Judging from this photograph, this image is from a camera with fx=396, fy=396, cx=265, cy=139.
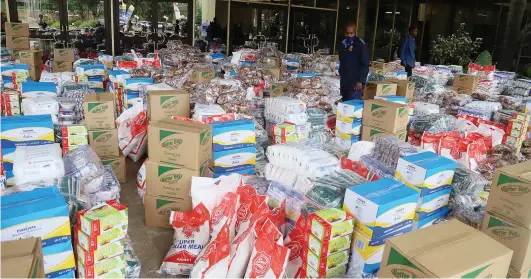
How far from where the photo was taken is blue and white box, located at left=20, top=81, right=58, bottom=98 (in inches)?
147

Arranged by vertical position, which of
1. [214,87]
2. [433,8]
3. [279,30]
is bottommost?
[214,87]

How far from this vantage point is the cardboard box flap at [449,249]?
125 centimetres

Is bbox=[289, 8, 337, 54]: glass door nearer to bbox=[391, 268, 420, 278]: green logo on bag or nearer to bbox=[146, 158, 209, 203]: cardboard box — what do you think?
bbox=[146, 158, 209, 203]: cardboard box

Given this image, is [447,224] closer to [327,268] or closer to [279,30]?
[327,268]

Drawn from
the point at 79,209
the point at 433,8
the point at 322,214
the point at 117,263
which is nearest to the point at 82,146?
the point at 79,209

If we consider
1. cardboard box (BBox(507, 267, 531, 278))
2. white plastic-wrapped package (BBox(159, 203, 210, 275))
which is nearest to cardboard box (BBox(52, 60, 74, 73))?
white plastic-wrapped package (BBox(159, 203, 210, 275))

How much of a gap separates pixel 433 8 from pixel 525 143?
6959mm

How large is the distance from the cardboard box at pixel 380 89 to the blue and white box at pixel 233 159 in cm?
243

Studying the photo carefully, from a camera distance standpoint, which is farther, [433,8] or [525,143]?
[433,8]

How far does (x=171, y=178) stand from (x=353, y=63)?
3.04m

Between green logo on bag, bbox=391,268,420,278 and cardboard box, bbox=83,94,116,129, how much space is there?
8.77ft

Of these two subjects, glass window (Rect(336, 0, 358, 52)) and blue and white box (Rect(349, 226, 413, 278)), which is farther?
glass window (Rect(336, 0, 358, 52))

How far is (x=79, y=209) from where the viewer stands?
2004 mm

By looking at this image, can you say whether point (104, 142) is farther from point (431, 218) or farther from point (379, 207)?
point (431, 218)
